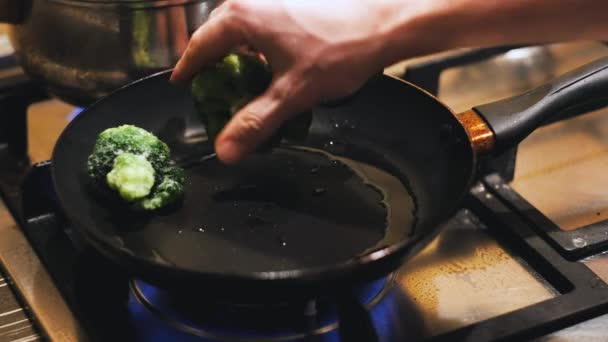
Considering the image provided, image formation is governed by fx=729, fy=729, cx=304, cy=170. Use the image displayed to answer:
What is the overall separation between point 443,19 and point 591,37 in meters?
0.18

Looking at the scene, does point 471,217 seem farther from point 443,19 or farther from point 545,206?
point 443,19

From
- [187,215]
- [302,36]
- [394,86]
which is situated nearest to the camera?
[302,36]

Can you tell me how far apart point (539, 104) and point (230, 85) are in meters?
0.40

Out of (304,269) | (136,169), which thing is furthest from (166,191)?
(304,269)

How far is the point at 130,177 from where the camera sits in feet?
2.88

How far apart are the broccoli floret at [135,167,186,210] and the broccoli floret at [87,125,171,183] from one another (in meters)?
0.01

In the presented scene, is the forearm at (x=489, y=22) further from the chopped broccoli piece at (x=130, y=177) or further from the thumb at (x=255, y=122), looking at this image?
the chopped broccoli piece at (x=130, y=177)

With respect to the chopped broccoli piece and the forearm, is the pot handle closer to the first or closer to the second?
the chopped broccoli piece

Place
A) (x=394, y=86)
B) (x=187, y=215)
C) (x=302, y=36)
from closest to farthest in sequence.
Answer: (x=302, y=36)
(x=187, y=215)
(x=394, y=86)

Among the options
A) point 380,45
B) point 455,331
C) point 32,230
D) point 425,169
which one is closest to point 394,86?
point 425,169

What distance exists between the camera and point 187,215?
3.10ft

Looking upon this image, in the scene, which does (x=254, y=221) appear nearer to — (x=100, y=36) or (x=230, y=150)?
(x=230, y=150)

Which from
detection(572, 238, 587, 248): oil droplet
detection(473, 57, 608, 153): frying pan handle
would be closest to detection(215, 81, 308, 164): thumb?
detection(473, 57, 608, 153): frying pan handle

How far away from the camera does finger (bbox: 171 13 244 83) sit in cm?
84
